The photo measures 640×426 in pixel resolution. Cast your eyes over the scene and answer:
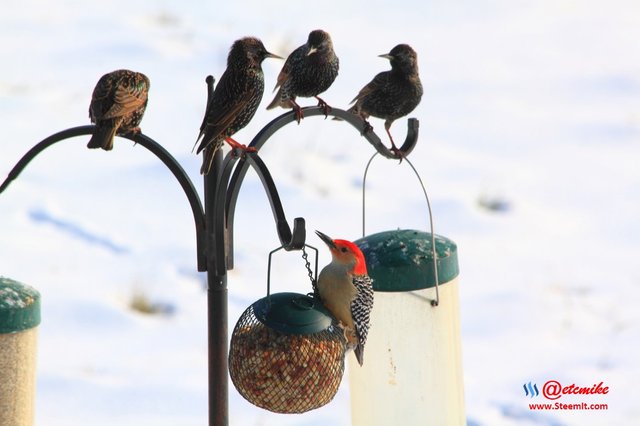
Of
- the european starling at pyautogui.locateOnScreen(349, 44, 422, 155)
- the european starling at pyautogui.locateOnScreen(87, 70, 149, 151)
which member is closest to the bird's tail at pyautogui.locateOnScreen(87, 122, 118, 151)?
the european starling at pyautogui.locateOnScreen(87, 70, 149, 151)

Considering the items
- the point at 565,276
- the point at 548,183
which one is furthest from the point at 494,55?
the point at 565,276

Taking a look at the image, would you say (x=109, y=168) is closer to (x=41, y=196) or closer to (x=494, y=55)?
(x=41, y=196)

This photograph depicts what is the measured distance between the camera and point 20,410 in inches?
152

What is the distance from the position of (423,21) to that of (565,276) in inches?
211

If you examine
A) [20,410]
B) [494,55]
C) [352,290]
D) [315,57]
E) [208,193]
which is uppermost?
[494,55]

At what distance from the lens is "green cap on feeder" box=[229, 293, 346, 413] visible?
10.5ft

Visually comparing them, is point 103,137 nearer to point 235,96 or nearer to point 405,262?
point 235,96

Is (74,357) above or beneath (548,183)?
beneath

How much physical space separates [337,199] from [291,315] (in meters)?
5.08

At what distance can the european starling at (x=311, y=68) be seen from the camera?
160 inches

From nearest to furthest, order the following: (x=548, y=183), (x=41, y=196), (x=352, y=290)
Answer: (x=352, y=290) < (x=41, y=196) < (x=548, y=183)

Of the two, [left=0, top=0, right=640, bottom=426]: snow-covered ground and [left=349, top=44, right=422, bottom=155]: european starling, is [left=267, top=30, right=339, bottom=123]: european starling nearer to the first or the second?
[left=349, top=44, right=422, bottom=155]: european starling

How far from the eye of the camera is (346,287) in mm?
3305

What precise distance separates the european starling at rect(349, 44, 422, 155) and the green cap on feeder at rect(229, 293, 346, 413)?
1.49m
